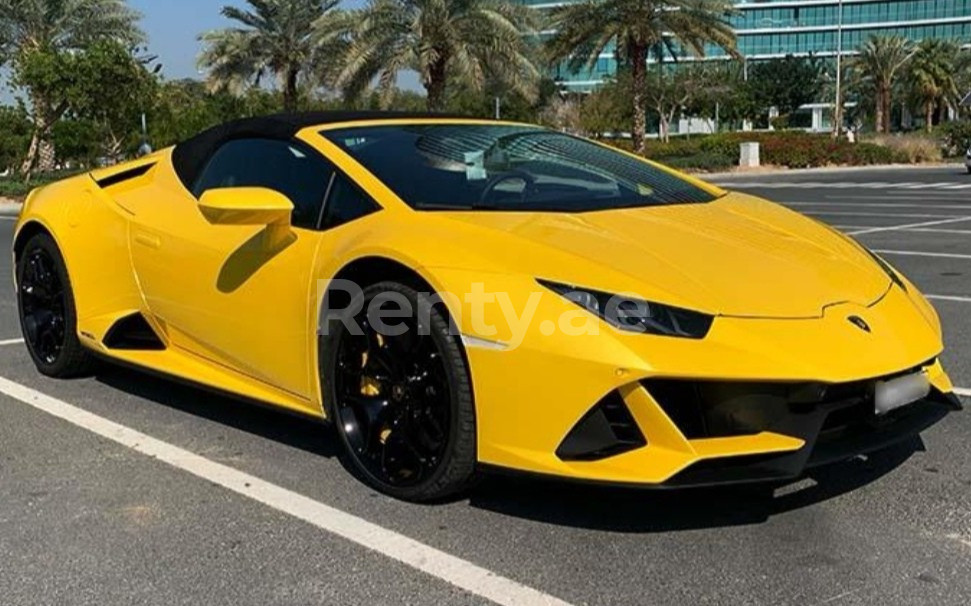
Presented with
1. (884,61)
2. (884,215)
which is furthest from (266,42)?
(884,61)

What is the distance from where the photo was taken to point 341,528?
3.26 metres

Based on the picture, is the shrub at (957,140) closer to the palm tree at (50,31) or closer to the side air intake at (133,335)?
the palm tree at (50,31)

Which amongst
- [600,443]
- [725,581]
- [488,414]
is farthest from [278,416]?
[725,581]

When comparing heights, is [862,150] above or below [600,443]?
below

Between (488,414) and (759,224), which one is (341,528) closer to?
(488,414)

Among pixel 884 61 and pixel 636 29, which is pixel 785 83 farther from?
pixel 636 29

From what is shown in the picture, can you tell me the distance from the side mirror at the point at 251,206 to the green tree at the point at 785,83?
288 ft

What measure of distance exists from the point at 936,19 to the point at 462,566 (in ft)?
346

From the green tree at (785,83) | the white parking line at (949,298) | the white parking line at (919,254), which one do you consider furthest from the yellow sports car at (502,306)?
the green tree at (785,83)

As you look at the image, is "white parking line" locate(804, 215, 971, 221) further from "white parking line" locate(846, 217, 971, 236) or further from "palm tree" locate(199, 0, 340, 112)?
"palm tree" locate(199, 0, 340, 112)

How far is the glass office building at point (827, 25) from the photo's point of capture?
94938 millimetres

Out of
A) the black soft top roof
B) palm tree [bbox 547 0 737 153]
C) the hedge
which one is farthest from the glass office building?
the black soft top roof

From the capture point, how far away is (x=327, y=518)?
11.0 feet

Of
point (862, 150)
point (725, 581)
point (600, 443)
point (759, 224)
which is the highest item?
point (759, 224)
